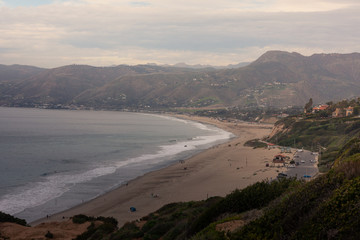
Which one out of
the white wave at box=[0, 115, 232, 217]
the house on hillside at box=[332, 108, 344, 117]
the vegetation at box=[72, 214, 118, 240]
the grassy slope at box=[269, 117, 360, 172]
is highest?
the house on hillside at box=[332, 108, 344, 117]

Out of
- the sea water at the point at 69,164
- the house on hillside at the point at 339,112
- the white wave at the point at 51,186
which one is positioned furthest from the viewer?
the house on hillside at the point at 339,112

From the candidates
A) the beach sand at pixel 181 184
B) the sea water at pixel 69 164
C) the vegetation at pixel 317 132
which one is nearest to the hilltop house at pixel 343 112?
the vegetation at pixel 317 132

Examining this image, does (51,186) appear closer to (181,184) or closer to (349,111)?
(181,184)

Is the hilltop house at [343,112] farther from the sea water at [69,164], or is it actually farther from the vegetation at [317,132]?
the sea water at [69,164]

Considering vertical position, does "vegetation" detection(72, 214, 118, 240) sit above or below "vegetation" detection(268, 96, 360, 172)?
below

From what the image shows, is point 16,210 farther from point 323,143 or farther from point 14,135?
point 14,135

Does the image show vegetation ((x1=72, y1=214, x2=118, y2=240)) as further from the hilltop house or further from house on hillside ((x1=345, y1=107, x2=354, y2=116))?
the hilltop house

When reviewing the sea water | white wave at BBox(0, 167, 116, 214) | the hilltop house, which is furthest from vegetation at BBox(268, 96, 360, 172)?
white wave at BBox(0, 167, 116, 214)

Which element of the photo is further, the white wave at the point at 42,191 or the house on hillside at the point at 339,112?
the house on hillside at the point at 339,112
